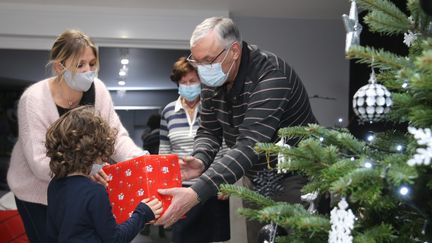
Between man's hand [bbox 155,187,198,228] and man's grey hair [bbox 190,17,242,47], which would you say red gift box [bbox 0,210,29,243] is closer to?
man's hand [bbox 155,187,198,228]

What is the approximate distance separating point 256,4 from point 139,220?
2.96 meters

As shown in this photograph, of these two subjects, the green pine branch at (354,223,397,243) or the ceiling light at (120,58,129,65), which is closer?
the green pine branch at (354,223,397,243)

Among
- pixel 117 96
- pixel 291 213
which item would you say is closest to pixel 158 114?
pixel 117 96

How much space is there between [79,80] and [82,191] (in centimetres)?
54

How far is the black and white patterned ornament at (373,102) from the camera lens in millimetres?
921

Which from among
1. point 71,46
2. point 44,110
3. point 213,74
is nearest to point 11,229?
point 44,110

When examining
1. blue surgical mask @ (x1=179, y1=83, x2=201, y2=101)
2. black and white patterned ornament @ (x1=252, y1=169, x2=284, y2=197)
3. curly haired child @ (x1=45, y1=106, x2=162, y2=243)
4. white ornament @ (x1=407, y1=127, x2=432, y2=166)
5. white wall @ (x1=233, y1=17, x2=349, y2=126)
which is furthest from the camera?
white wall @ (x1=233, y1=17, x2=349, y2=126)

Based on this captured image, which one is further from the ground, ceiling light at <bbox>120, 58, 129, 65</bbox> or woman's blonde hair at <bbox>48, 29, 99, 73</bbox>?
woman's blonde hair at <bbox>48, 29, 99, 73</bbox>

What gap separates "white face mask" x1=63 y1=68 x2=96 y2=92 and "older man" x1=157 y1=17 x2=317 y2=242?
0.40m

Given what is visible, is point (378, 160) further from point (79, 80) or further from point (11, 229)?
point (11, 229)

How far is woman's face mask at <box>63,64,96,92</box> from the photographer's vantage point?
1684 mm

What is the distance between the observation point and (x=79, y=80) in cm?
170

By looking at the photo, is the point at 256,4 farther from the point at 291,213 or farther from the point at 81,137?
the point at 291,213

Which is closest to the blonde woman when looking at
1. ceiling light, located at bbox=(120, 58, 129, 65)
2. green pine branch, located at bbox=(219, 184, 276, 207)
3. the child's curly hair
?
the child's curly hair
